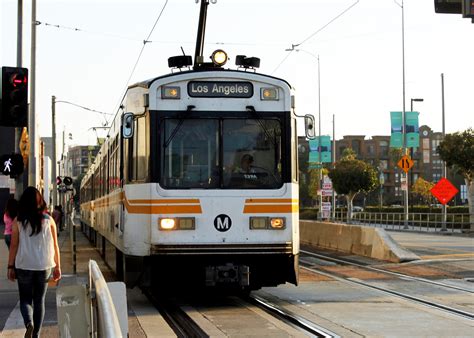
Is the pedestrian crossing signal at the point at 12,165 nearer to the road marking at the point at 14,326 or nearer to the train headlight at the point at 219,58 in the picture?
the road marking at the point at 14,326

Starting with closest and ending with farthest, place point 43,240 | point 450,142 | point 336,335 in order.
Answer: point 43,240 → point 336,335 → point 450,142

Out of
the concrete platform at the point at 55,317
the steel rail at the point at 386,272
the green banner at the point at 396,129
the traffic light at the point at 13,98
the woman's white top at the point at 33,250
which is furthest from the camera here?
the green banner at the point at 396,129

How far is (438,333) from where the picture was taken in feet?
31.7

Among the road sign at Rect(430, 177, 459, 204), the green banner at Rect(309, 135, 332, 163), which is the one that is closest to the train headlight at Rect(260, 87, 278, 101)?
the road sign at Rect(430, 177, 459, 204)

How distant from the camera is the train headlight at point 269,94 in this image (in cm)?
1220

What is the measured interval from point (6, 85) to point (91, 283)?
10.2 metres

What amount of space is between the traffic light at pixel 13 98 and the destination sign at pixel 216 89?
4517 millimetres

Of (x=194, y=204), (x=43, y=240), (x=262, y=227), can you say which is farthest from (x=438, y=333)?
(x=43, y=240)

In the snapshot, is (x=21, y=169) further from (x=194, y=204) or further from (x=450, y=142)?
(x=450, y=142)

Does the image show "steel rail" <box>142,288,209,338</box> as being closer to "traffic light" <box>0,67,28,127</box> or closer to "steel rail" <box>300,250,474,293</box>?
"traffic light" <box>0,67,28,127</box>

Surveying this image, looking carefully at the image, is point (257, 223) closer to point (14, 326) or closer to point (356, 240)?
point (14, 326)

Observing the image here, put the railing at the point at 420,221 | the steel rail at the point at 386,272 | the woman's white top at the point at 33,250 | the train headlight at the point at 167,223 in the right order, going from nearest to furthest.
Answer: the woman's white top at the point at 33,250, the train headlight at the point at 167,223, the steel rail at the point at 386,272, the railing at the point at 420,221

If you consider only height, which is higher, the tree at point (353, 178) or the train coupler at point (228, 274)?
the tree at point (353, 178)

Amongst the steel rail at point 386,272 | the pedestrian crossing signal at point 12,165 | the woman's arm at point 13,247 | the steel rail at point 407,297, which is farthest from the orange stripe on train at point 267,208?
the pedestrian crossing signal at point 12,165
